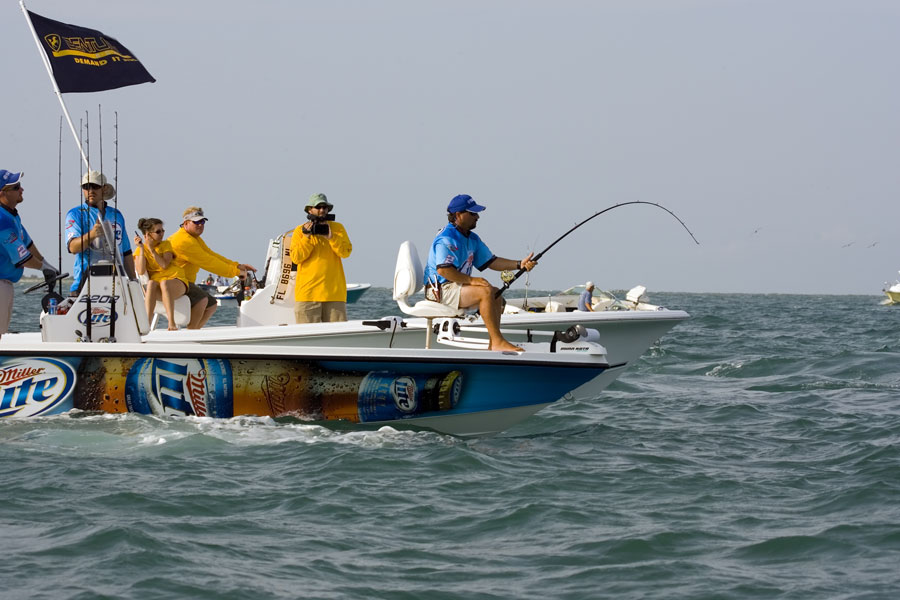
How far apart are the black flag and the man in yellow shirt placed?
1469 mm

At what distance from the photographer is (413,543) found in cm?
546

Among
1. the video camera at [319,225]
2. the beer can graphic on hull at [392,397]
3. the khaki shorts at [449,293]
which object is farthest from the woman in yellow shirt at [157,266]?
the khaki shorts at [449,293]

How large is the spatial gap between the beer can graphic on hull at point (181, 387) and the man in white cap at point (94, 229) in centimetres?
84

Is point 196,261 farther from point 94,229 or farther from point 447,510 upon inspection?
point 447,510

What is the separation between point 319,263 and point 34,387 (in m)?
2.46

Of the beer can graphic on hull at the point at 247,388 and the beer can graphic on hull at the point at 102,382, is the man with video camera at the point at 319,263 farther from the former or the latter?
the beer can graphic on hull at the point at 102,382

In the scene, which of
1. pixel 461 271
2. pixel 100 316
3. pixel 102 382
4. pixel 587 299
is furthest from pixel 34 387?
pixel 587 299

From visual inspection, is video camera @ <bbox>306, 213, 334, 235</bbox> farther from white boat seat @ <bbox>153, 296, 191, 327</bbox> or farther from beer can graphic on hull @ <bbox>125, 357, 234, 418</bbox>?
beer can graphic on hull @ <bbox>125, 357, 234, 418</bbox>

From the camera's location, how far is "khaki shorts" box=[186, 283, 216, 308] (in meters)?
9.52

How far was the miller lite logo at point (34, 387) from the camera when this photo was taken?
7609 millimetres

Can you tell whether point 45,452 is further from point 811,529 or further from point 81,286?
point 811,529

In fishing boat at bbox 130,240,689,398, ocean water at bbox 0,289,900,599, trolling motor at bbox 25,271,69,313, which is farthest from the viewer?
A: fishing boat at bbox 130,240,689,398

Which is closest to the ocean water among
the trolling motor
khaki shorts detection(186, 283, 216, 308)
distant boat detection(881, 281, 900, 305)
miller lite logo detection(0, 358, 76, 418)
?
miller lite logo detection(0, 358, 76, 418)

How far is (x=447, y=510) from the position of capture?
609cm
